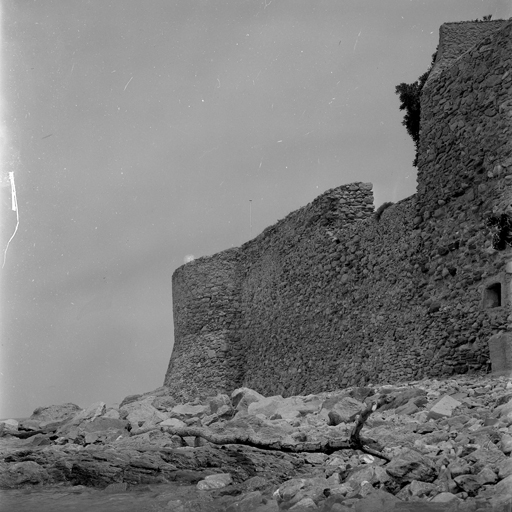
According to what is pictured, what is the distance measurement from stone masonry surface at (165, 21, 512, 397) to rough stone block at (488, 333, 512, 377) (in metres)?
0.16

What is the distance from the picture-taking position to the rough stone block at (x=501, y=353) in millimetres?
8188

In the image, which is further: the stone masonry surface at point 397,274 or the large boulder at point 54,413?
the large boulder at point 54,413

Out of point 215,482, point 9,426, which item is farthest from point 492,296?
point 9,426

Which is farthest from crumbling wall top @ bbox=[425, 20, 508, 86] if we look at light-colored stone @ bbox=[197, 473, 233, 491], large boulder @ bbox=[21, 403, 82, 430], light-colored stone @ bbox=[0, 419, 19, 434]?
light-colored stone @ bbox=[0, 419, 19, 434]

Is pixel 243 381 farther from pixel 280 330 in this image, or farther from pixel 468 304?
pixel 468 304

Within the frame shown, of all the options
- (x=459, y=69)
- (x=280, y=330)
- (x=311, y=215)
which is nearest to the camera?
(x=459, y=69)

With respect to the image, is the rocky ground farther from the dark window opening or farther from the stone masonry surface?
the stone masonry surface

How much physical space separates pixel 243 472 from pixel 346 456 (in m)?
0.76

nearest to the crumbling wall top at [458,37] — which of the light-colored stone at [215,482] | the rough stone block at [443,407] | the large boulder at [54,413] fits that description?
the rough stone block at [443,407]

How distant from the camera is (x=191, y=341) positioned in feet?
60.6

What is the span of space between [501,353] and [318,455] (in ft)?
10.8

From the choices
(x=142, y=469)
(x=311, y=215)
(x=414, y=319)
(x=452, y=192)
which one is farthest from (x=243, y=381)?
(x=142, y=469)

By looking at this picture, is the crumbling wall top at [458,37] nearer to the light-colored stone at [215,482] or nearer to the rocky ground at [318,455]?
the rocky ground at [318,455]

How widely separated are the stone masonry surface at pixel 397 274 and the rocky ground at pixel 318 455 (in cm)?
121
